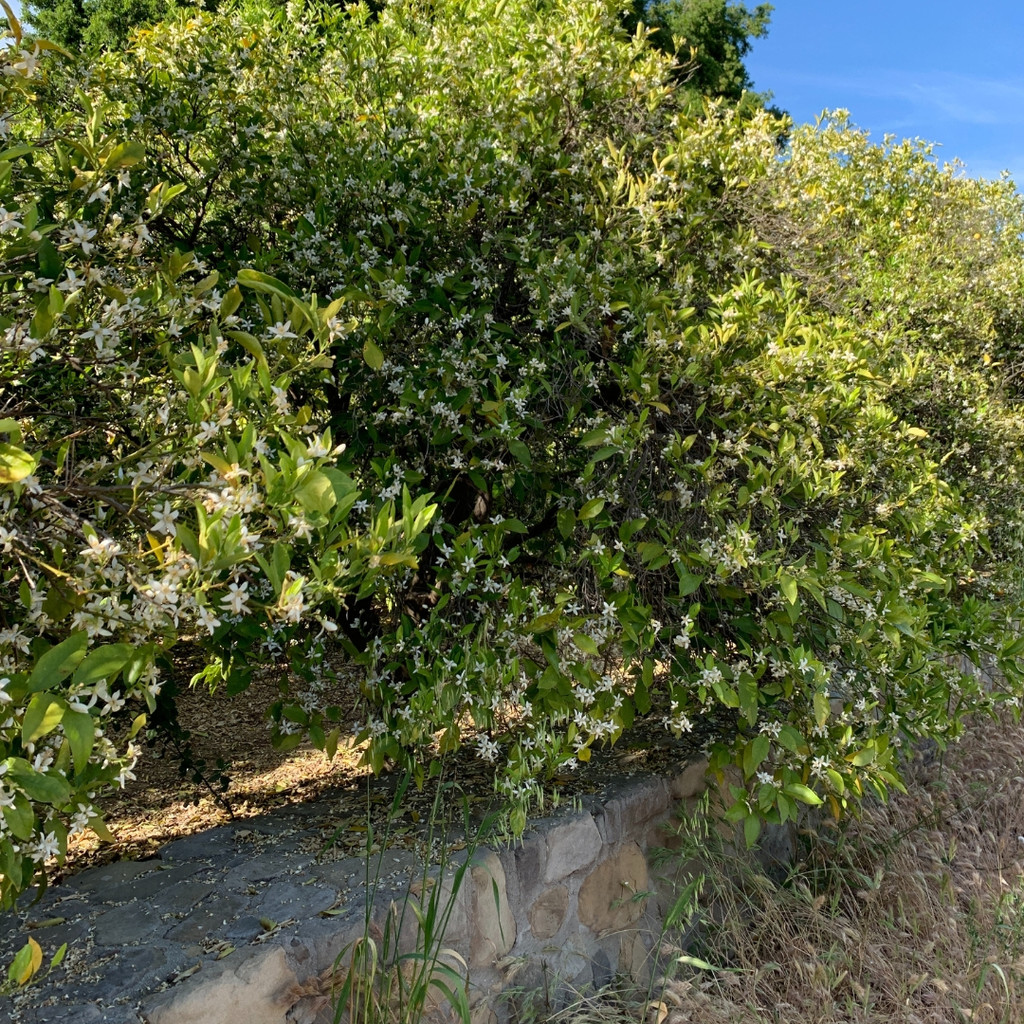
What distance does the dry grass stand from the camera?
254 cm

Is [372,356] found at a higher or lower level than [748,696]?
higher

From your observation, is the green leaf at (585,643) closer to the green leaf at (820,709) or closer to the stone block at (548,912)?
the green leaf at (820,709)

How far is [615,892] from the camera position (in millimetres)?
2889

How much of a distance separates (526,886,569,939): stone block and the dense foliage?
376 mm

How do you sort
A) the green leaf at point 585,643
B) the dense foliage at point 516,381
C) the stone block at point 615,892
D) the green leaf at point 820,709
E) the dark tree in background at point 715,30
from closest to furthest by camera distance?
the dense foliage at point 516,381 → the green leaf at point 585,643 → the green leaf at point 820,709 → the stone block at point 615,892 → the dark tree in background at point 715,30

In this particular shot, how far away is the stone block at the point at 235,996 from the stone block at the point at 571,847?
0.89 m

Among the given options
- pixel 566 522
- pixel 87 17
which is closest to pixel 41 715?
pixel 566 522

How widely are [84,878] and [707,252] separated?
2834 millimetres

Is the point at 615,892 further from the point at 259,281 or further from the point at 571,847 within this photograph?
the point at 259,281

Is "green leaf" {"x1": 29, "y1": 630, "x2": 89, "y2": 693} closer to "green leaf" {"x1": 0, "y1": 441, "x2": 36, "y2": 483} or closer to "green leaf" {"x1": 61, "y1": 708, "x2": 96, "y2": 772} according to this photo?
"green leaf" {"x1": 61, "y1": 708, "x2": 96, "y2": 772}

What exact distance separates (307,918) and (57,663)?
1172mm

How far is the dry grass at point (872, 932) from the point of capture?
254cm

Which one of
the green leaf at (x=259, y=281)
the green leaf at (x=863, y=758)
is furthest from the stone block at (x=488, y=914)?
Answer: the green leaf at (x=259, y=281)

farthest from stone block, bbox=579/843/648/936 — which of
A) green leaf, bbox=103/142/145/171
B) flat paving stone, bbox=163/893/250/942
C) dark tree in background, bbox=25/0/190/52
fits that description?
dark tree in background, bbox=25/0/190/52
